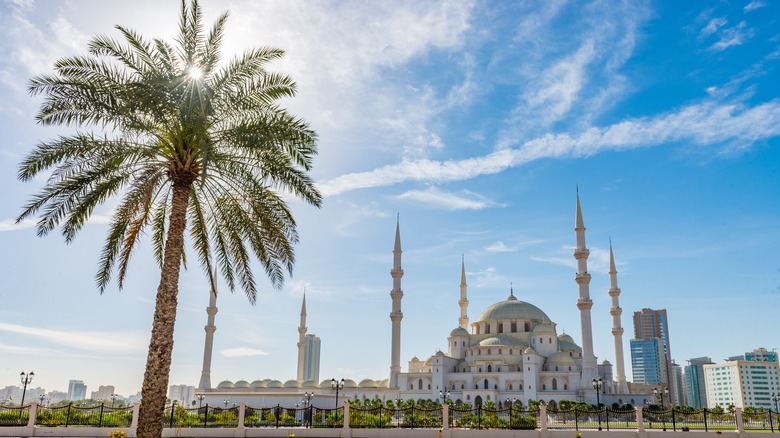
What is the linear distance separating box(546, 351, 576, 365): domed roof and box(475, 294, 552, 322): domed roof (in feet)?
30.1

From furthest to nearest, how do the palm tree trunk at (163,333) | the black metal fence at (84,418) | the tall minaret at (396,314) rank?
the tall minaret at (396,314), the black metal fence at (84,418), the palm tree trunk at (163,333)

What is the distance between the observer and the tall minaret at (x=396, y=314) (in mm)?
59125

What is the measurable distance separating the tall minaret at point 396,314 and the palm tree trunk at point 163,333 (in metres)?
46.0

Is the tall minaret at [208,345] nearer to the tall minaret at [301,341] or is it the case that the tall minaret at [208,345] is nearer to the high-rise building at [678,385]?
the tall minaret at [301,341]

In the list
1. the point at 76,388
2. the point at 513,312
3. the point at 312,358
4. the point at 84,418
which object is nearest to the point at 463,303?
the point at 513,312

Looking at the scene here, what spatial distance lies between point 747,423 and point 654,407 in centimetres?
1716

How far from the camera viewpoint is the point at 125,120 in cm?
1456

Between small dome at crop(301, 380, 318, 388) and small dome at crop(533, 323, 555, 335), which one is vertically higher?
small dome at crop(533, 323, 555, 335)

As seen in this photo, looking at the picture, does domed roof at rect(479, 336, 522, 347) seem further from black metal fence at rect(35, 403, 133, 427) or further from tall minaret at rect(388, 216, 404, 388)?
black metal fence at rect(35, 403, 133, 427)

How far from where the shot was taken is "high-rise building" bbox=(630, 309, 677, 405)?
154163 millimetres

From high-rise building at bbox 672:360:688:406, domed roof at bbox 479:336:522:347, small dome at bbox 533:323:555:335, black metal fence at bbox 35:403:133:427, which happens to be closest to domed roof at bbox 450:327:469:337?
domed roof at bbox 479:336:522:347

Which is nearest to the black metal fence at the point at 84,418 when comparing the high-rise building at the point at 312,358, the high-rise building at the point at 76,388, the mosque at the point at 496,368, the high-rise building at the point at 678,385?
the mosque at the point at 496,368

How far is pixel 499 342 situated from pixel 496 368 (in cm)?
397

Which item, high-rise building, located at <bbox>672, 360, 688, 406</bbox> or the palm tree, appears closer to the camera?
the palm tree
